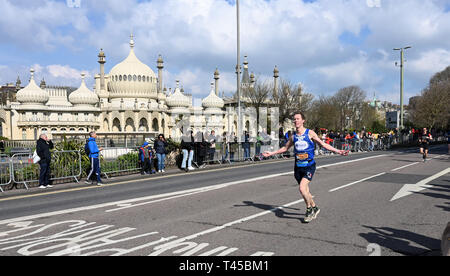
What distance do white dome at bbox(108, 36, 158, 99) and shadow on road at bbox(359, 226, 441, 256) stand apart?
66.5 m

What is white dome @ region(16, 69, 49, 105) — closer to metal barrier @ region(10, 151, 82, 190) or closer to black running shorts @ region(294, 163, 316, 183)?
metal barrier @ region(10, 151, 82, 190)

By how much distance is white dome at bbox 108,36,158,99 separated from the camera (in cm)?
6931

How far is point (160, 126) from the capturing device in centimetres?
6831

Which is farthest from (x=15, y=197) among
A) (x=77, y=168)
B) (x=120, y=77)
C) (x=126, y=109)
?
(x=120, y=77)

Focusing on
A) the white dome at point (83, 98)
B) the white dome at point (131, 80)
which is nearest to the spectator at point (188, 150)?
the white dome at point (83, 98)

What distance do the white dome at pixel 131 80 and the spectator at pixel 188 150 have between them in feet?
177

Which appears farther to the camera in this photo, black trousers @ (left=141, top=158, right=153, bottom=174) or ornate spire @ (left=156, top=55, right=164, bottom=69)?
ornate spire @ (left=156, top=55, right=164, bottom=69)

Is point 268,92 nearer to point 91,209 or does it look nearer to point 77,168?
point 77,168

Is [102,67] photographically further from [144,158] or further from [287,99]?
[144,158]

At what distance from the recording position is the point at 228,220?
22.9 ft

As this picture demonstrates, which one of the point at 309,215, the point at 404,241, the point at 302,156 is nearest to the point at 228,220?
the point at 309,215

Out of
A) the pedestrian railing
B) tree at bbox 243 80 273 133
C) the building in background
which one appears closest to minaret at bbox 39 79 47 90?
the building in background

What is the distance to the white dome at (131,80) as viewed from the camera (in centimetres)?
6931
